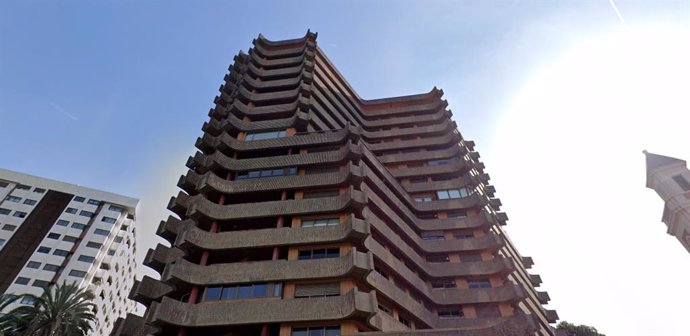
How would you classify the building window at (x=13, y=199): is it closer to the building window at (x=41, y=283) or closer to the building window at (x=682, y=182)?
the building window at (x=41, y=283)

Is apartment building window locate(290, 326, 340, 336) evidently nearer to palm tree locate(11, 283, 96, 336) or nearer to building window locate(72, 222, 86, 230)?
palm tree locate(11, 283, 96, 336)

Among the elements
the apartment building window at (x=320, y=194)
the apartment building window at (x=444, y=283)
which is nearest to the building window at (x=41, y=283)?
the apartment building window at (x=320, y=194)

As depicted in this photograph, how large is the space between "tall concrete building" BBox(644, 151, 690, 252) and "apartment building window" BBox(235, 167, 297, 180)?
115 ft

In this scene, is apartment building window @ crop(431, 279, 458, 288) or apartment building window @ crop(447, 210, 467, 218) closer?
apartment building window @ crop(431, 279, 458, 288)

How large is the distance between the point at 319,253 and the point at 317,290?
2769 millimetres

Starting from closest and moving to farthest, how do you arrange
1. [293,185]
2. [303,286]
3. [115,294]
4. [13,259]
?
[303,286] < [293,185] < [13,259] < [115,294]

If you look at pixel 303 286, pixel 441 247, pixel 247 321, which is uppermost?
pixel 441 247

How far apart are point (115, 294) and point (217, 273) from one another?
176 feet

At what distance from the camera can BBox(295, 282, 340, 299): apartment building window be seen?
21609 millimetres

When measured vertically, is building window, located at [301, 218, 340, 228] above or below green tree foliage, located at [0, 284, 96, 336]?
above

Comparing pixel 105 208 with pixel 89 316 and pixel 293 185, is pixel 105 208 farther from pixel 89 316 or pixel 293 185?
pixel 293 185

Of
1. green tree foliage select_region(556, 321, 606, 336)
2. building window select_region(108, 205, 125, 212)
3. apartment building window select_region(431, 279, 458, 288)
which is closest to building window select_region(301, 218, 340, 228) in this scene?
apartment building window select_region(431, 279, 458, 288)

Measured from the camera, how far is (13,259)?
50125 mm

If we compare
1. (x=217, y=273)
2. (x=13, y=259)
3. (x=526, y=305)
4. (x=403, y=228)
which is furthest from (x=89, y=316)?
(x=526, y=305)
